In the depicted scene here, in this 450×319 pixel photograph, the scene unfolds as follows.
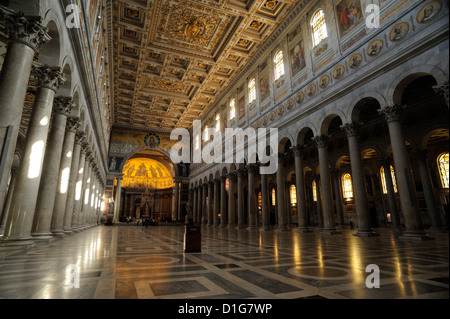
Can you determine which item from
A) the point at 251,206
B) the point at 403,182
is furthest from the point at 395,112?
the point at 251,206

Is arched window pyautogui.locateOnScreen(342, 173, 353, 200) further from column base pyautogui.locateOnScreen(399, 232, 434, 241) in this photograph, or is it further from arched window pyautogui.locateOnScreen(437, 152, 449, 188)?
column base pyautogui.locateOnScreen(399, 232, 434, 241)

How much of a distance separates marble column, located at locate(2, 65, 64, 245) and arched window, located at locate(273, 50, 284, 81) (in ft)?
43.9

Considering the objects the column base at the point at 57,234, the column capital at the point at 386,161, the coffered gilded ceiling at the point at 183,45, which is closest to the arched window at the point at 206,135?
the coffered gilded ceiling at the point at 183,45

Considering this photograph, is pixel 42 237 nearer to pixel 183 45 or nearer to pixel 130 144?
pixel 183 45

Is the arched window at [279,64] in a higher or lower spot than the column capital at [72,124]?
higher

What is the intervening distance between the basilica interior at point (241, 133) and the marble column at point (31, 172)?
35 millimetres

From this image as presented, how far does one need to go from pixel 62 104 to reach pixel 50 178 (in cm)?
290

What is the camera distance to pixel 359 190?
11266 mm

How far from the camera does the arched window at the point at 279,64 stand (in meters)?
17.3

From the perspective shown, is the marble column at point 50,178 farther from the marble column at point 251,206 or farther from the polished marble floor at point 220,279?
the marble column at point 251,206

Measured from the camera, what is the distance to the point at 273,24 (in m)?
17.2
